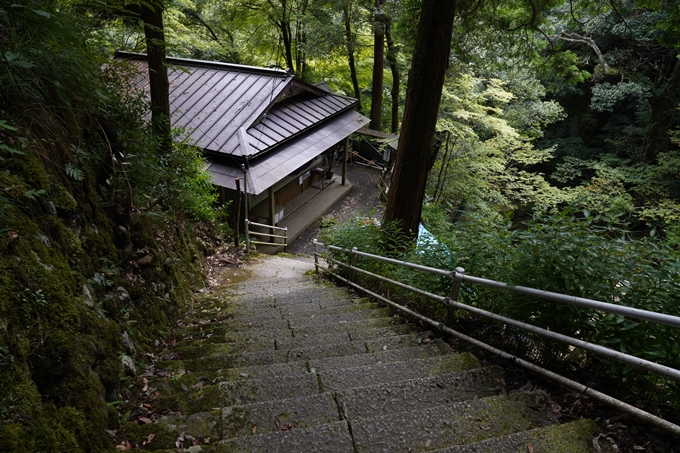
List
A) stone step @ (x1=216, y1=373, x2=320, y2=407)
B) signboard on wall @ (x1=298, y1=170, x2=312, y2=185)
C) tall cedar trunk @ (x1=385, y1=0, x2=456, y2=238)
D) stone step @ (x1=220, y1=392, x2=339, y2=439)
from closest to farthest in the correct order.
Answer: stone step @ (x1=220, y1=392, x2=339, y2=439) < stone step @ (x1=216, y1=373, x2=320, y2=407) < tall cedar trunk @ (x1=385, y1=0, x2=456, y2=238) < signboard on wall @ (x1=298, y1=170, x2=312, y2=185)

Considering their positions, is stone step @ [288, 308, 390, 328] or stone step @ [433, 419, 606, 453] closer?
stone step @ [433, 419, 606, 453]

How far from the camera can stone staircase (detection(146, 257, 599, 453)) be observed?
7.10 ft

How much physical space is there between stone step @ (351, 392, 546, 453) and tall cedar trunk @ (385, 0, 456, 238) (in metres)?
4.54

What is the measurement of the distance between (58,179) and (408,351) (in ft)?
10.9

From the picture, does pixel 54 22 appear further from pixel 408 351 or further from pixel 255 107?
pixel 255 107

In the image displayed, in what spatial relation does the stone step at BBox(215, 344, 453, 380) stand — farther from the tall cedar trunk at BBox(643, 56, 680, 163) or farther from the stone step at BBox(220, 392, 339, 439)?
the tall cedar trunk at BBox(643, 56, 680, 163)

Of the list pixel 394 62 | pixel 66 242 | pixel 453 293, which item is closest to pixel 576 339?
pixel 453 293

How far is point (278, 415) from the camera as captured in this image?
248 centimetres

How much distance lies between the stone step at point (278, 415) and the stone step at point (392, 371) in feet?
1.05

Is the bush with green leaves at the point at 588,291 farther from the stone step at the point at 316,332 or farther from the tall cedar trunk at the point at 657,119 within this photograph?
the tall cedar trunk at the point at 657,119

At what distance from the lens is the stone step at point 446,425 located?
2.17 meters

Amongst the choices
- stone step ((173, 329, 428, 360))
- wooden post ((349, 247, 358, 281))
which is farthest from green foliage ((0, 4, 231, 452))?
wooden post ((349, 247, 358, 281))

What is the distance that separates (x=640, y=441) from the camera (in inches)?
79.7

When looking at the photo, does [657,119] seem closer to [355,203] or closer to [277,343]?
[355,203]
